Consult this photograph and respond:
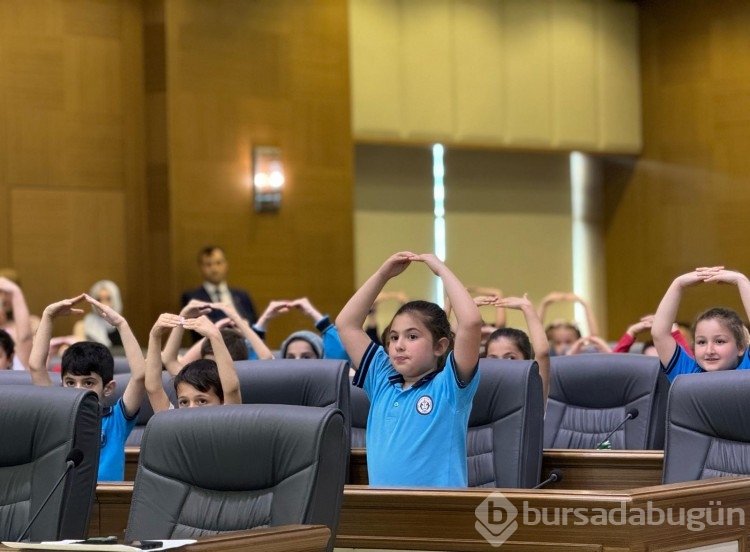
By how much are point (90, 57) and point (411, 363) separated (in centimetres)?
A: 723

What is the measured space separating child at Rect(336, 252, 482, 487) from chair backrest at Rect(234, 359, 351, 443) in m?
0.62

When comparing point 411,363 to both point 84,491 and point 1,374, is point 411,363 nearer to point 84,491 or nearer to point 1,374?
point 84,491

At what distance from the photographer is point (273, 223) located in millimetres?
11195

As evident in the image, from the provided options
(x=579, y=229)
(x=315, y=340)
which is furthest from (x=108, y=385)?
(x=579, y=229)

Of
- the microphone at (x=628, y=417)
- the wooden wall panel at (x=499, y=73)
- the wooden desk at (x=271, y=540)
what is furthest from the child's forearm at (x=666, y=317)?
the wooden wall panel at (x=499, y=73)

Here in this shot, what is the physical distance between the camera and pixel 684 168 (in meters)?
13.9

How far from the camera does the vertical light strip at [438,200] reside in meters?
13.3

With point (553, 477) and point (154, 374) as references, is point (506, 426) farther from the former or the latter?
point (154, 374)

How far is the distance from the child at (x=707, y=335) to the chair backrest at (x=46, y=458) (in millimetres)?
2446

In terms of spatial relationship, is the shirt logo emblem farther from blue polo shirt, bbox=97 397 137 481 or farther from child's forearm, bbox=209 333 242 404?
blue polo shirt, bbox=97 397 137 481

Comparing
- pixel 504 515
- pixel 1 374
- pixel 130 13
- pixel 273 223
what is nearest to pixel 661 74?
pixel 273 223

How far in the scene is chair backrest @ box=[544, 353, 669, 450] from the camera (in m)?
5.66

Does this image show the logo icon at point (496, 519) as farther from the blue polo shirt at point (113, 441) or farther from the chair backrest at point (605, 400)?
the chair backrest at point (605, 400)

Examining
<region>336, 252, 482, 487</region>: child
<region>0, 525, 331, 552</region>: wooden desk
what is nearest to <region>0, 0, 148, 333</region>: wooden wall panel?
<region>336, 252, 482, 487</region>: child
